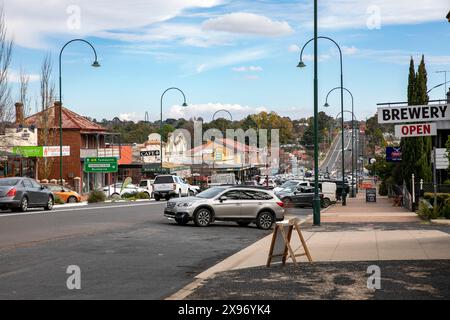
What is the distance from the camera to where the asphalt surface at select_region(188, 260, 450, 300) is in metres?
9.89

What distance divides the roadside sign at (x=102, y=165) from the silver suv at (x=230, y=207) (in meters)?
24.6

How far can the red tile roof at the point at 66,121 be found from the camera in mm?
60484

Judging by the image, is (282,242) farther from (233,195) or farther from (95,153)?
(95,153)

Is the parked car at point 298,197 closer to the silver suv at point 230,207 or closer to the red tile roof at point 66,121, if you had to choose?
the silver suv at point 230,207

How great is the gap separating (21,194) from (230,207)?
10323mm

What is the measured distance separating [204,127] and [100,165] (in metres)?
91.5

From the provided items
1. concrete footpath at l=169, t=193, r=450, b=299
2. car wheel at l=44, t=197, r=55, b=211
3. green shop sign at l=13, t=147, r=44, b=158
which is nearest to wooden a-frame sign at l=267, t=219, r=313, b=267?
concrete footpath at l=169, t=193, r=450, b=299

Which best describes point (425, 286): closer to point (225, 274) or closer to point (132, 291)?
point (225, 274)

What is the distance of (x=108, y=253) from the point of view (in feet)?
51.2

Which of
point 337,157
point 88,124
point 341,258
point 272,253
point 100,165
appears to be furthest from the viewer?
point 337,157

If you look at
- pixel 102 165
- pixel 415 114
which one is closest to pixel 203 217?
pixel 415 114

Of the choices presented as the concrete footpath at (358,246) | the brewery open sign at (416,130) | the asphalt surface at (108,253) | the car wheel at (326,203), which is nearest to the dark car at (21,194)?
the asphalt surface at (108,253)
